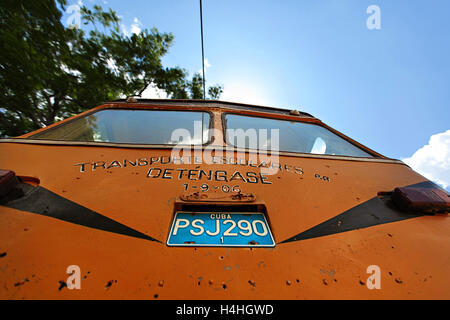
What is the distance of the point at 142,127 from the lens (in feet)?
7.19

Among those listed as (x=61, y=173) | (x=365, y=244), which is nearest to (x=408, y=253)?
(x=365, y=244)

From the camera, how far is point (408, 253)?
36.1 inches

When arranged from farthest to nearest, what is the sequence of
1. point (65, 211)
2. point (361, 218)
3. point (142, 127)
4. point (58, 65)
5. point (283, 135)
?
point (58, 65)
point (283, 135)
point (142, 127)
point (361, 218)
point (65, 211)

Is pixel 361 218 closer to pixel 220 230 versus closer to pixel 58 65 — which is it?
pixel 220 230

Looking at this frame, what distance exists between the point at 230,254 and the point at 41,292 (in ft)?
2.40

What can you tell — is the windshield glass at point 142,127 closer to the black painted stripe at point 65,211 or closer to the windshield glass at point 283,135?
the windshield glass at point 283,135

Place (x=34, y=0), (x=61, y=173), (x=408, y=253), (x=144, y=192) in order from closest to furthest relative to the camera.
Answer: (x=408, y=253) → (x=144, y=192) → (x=61, y=173) → (x=34, y=0)

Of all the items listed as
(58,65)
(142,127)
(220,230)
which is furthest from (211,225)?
(58,65)

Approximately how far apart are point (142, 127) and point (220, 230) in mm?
1731

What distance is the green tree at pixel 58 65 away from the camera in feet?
22.7

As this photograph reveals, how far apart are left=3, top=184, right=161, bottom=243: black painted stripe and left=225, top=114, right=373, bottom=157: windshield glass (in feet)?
4.74

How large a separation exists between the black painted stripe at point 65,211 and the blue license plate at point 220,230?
0.15 metres

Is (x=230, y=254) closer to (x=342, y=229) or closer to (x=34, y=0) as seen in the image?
(x=342, y=229)

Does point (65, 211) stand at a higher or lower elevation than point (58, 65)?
lower
